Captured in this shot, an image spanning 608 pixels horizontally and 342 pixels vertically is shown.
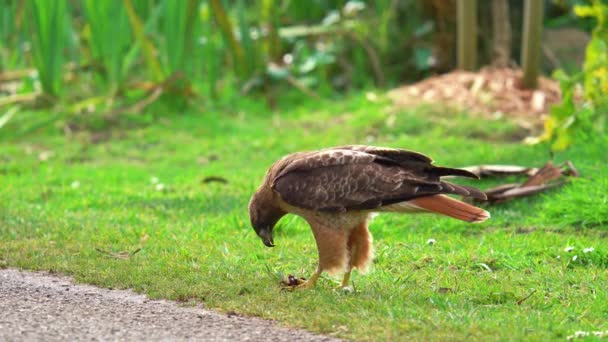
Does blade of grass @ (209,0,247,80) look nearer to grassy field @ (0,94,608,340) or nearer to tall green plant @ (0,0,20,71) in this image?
grassy field @ (0,94,608,340)

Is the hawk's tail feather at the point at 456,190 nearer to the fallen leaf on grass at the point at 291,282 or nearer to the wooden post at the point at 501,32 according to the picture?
the fallen leaf on grass at the point at 291,282

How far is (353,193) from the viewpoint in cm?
512

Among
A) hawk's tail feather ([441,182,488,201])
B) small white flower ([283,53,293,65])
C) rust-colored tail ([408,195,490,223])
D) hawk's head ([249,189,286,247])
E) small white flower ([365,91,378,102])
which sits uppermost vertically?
hawk's tail feather ([441,182,488,201])

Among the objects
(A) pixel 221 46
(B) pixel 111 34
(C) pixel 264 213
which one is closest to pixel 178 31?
(B) pixel 111 34

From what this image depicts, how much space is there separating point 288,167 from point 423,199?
29.2 inches

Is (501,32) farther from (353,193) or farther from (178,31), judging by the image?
(353,193)

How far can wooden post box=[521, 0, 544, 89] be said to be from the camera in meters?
10.1

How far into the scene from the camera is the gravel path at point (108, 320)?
4.41m

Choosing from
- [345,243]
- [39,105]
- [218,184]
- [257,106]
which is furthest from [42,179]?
[345,243]

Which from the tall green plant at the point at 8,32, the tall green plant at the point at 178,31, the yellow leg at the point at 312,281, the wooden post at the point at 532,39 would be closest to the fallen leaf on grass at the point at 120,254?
the yellow leg at the point at 312,281

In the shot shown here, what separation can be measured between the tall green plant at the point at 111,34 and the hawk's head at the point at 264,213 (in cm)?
598

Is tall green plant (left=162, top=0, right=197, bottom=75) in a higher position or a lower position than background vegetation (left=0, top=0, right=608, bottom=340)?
higher

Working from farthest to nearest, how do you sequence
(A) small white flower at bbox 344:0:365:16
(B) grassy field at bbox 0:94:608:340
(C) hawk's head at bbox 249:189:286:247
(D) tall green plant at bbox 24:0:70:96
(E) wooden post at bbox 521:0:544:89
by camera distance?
1. (A) small white flower at bbox 344:0:365:16
2. (D) tall green plant at bbox 24:0:70:96
3. (E) wooden post at bbox 521:0:544:89
4. (C) hawk's head at bbox 249:189:286:247
5. (B) grassy field at bbox 0:94:608:340

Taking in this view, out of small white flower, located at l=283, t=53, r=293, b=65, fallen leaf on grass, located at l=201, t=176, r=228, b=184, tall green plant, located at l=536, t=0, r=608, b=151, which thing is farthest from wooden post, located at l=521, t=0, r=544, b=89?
fallen leaf on grass, located at l=201, t=176, r=228, b=184
